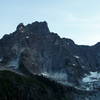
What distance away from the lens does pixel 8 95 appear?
191m

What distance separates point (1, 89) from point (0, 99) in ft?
43.8

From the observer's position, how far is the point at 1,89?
194 meters

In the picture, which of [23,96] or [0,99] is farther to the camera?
[23,96]

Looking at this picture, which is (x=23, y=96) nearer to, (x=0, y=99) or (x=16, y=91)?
(x=16, y=91)

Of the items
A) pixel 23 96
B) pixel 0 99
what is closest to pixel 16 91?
pixel 23 96

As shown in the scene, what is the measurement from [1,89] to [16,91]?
880 centimetres

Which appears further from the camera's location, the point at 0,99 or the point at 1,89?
the point at 1,89

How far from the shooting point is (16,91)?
19888 centimetres

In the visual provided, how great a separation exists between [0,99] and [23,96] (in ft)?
65.3

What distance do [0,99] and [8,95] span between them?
34.8 feet

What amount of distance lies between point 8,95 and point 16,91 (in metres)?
8.48

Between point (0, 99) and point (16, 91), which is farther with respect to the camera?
point (16, 91)

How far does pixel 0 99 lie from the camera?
593 feet

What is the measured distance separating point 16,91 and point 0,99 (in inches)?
749
